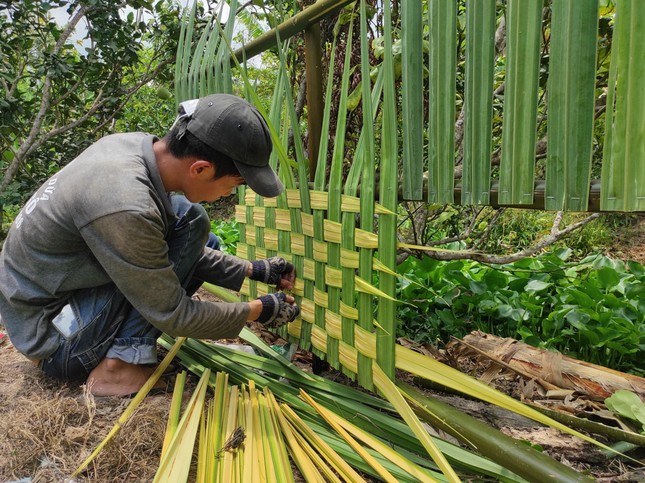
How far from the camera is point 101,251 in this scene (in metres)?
1.43

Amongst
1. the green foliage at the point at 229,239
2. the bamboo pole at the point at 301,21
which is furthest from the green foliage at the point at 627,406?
the green foliage at the point at 229,239

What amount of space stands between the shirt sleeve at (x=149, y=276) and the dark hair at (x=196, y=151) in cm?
24

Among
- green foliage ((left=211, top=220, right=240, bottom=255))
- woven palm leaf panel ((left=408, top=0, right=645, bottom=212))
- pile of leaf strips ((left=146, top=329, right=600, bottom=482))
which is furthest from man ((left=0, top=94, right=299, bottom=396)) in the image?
green foliage ((left=211, top=220, right=240, bottom=255))

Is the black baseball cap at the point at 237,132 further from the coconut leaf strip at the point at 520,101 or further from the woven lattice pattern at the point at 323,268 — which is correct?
the coconut leaf strip at the point at 520,101

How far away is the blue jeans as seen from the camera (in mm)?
1649

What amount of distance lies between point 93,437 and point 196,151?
0.88 m

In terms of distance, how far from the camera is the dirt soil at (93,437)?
1278mm

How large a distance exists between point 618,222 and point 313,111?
→ 4287 mm

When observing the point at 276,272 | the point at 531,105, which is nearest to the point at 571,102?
the point at 531,105

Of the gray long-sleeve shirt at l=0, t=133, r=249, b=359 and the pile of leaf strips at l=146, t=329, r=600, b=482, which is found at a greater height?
the gray long-sleeve shirt at l=0, t=133, r=249, b=359

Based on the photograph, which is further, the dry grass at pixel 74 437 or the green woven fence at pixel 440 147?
the dry grass at pixel 74 437

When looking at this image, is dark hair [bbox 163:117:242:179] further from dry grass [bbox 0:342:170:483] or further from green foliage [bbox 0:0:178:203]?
green foliage [bbox 0:0:178:203]

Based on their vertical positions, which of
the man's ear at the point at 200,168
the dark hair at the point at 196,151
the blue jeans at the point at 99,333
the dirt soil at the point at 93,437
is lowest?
the dirt soil at the point at 93,437

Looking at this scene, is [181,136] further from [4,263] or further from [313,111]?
[4,263]
